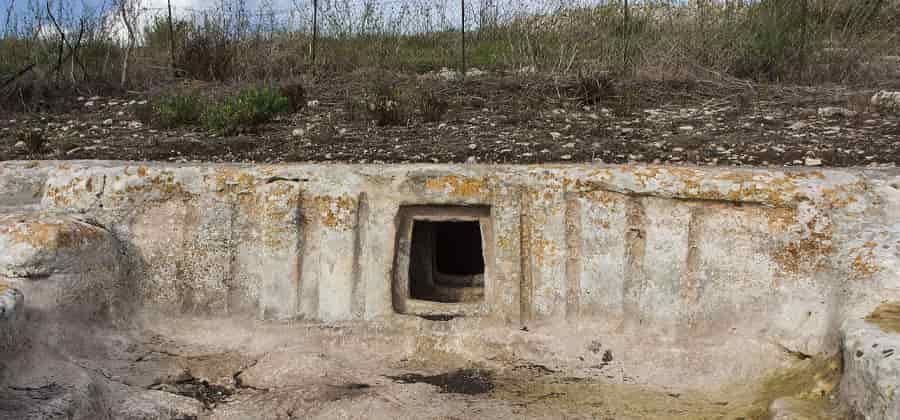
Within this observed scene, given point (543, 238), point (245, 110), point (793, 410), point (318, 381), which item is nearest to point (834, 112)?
point (543, 238)

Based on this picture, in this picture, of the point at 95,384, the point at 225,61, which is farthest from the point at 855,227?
the point at 225,61

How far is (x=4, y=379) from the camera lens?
305cm

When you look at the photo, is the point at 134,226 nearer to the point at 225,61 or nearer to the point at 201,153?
the point at 201,153

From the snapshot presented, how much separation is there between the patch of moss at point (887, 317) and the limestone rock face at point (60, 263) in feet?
11.3

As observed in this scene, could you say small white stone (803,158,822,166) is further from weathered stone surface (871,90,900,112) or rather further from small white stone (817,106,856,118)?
weathered stone surface (871,90,900,112)

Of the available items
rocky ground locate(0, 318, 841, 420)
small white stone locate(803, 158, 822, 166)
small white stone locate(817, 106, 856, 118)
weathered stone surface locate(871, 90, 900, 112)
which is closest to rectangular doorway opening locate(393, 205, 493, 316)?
rocky ground locate(0, 318, 841, 420)

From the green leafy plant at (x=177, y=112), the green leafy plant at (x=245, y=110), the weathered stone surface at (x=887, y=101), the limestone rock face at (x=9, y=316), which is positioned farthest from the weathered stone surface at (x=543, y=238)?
the weathered stone surface at (x=887, y=101)

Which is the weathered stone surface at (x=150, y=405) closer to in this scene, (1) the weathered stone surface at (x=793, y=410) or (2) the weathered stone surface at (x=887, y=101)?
(1) the weathered stone surface at (x=793, y=410)

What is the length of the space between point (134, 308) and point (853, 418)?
3349 millimetres

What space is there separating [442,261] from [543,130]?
3.84 feet

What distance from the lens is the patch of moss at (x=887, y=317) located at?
2.65 metres

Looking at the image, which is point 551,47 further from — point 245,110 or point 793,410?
point 793,410

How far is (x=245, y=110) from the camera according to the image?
18.3 ft

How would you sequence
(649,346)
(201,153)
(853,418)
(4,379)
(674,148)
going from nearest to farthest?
(853,418) → (4,379) → (649,346) → (674,148) → (201,153)
